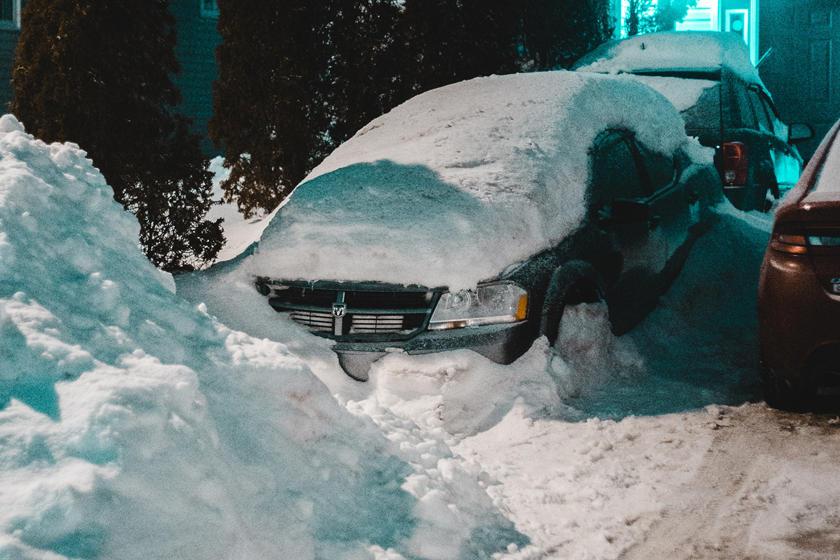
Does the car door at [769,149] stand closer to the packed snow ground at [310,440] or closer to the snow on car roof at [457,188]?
the snow on car roof at [457,188]

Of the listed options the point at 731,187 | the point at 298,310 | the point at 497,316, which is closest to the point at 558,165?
the point at 497,316

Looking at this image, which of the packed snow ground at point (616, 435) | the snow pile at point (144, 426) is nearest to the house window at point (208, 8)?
the packed snow ground at point (616, 435)

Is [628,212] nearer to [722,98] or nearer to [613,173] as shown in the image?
[613,173]

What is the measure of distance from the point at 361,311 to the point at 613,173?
1.98 m

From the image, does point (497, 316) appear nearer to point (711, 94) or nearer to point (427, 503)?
point (427, 503)

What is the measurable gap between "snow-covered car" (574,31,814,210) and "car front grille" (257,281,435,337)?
4.72 metres

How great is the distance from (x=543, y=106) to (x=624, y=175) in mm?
671

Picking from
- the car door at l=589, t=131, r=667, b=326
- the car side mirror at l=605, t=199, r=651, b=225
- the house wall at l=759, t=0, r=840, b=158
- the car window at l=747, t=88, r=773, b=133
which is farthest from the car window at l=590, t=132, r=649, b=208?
the house wall at l=759, t=0, r=840, b=158

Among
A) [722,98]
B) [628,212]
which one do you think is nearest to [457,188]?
[628,212]

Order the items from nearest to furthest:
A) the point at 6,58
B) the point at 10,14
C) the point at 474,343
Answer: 1. the point at 474,343
2. the point at 6,58
3. the point at 10,14

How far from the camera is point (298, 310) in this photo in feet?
18.9

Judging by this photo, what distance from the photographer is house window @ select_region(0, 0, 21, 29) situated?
47.1 ft

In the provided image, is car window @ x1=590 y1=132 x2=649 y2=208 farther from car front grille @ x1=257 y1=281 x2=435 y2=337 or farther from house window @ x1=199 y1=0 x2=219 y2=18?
house window @ x1=199 y1=0 x2=219 y2=18

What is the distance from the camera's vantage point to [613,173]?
6512 mm
